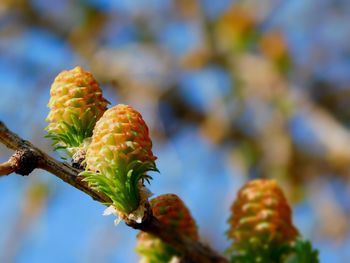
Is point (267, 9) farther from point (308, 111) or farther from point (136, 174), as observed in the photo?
point (136, 174)

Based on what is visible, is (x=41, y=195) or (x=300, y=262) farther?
(x=41, y=195)

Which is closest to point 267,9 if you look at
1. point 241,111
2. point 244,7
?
point 244,7

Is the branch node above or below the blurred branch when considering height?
above

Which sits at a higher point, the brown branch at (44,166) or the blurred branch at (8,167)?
the brown branch at (44,166)

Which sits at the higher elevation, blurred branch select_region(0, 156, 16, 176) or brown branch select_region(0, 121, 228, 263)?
brown branch select_region(0, 121, 228, 263)

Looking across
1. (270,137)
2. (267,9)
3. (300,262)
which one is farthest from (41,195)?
(300,262)

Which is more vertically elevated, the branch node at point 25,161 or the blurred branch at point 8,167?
the branch node at point 25,161

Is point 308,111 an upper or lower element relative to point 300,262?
upper

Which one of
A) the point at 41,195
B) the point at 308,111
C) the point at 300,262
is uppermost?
the point at 308,111

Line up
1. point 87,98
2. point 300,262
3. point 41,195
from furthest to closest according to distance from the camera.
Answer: point 41,195, point 300,262, point 87,98

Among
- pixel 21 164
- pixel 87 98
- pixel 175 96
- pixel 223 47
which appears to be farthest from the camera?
pixel 175 96
